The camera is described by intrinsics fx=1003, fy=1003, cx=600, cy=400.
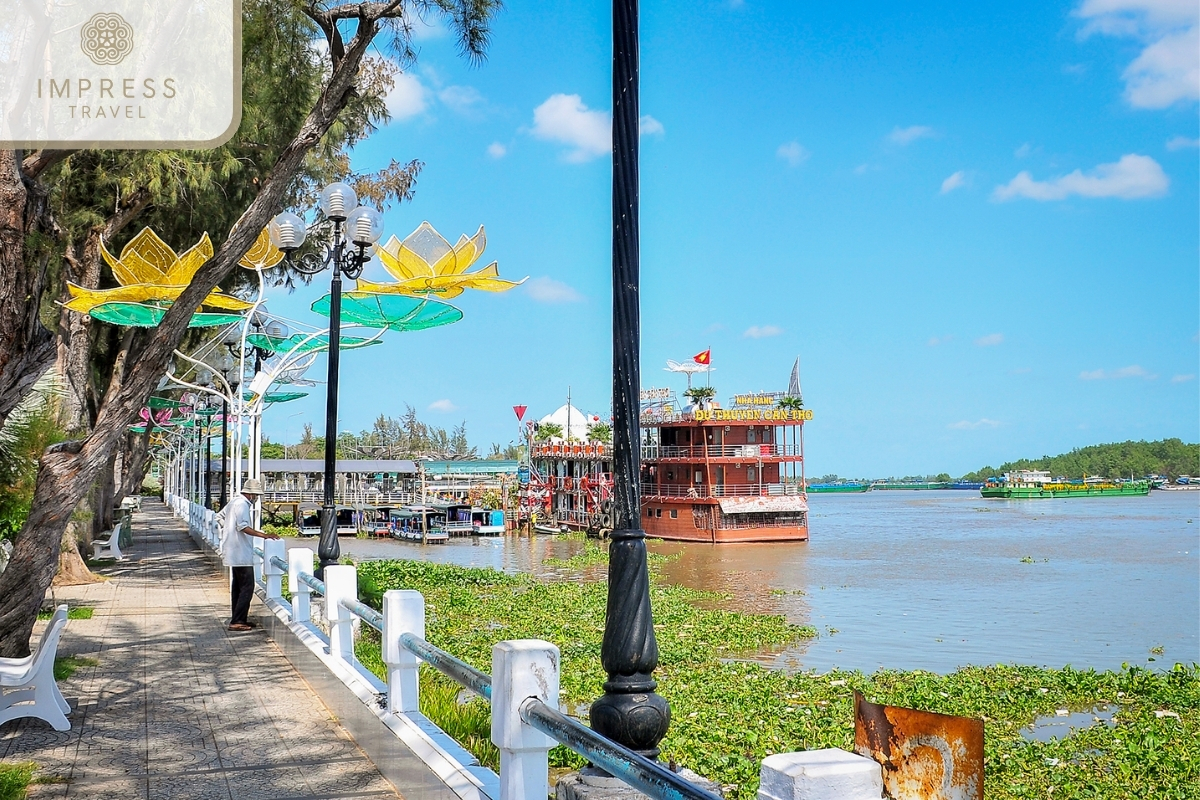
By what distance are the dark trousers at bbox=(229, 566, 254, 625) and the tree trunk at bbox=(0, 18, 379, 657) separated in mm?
3478

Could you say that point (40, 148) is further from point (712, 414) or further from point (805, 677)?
point (712, 414)

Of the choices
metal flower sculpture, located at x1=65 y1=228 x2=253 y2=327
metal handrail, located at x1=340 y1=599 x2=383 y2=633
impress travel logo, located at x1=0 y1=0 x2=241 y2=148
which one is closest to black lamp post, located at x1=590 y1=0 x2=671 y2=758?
metal handrail, located at x1=340 y1=599 x2=383 y2=633

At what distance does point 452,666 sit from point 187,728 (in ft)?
10.6

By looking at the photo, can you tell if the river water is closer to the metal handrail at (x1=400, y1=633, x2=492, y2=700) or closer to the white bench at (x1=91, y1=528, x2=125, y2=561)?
the metal handrail at (x1=400, y1=633, x2=492, y2=700)

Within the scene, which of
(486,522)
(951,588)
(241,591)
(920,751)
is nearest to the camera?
(920,751)

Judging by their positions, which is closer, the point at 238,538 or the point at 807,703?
the point at 807,703

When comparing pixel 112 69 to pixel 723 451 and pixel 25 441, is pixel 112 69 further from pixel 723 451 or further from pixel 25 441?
pixel 723 451

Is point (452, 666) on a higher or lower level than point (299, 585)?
higher

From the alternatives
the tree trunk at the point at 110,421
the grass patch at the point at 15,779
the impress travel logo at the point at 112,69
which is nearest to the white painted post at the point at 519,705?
the grass patch at the point at 15,779

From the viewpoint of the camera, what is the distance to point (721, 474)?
5256 cm

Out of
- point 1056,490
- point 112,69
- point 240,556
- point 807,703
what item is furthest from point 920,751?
point 1056,490

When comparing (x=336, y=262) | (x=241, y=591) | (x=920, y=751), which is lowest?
(x=241, y=591)

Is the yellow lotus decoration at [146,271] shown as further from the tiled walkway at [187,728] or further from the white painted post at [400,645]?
the white painted post at [400,645]

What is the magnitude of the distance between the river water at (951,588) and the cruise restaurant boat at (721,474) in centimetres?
185
